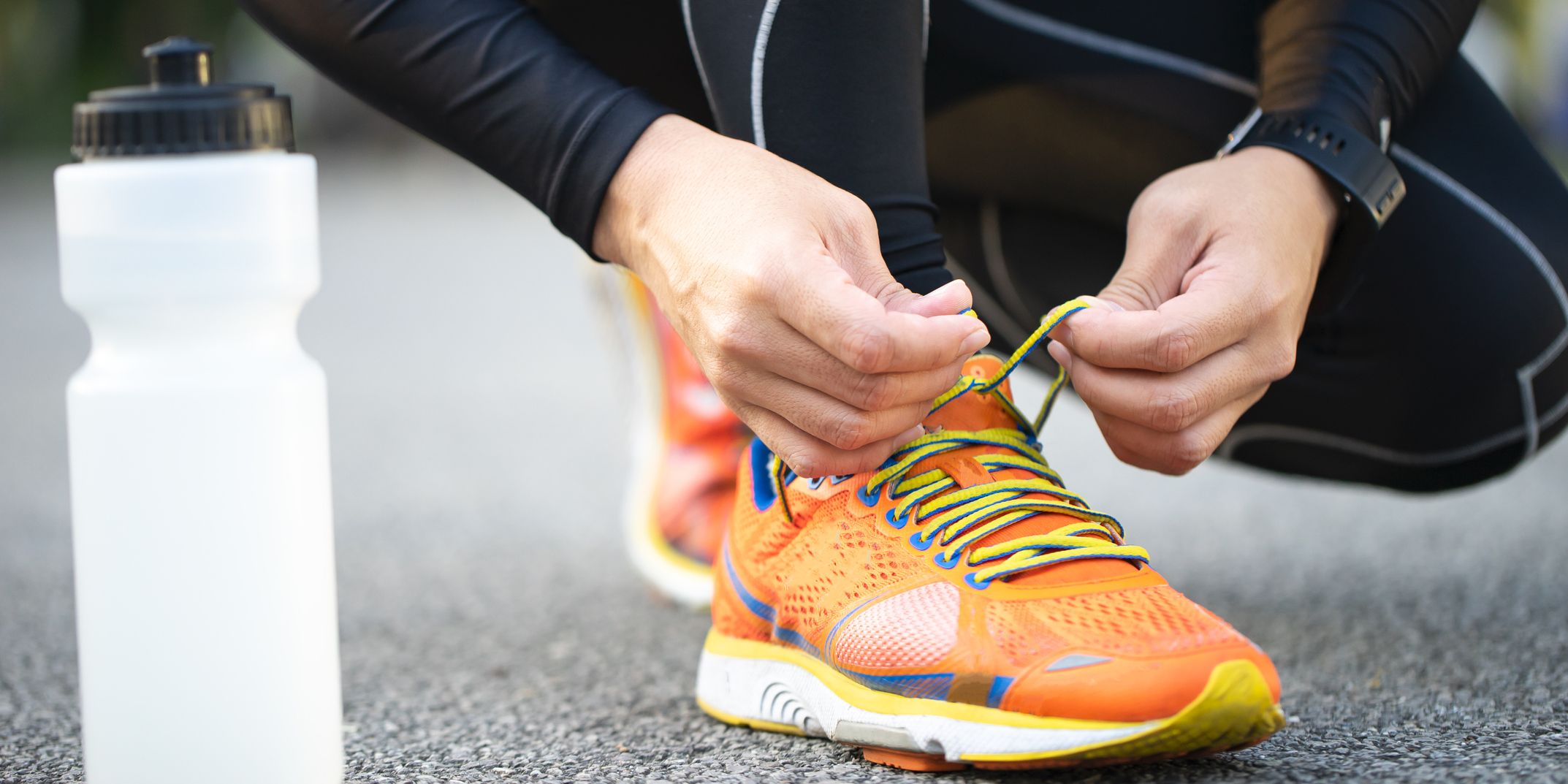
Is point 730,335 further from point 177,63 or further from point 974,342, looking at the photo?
point 177,63

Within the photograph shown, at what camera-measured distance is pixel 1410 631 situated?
47.3 inches

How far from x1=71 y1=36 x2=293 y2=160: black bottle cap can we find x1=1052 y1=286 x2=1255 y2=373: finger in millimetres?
512

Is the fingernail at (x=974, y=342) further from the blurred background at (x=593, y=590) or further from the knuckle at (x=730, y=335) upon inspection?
the blurred background at (x=593, y=590)

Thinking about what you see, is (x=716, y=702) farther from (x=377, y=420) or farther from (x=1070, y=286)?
(x=377, y=420)

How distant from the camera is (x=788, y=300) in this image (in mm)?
756

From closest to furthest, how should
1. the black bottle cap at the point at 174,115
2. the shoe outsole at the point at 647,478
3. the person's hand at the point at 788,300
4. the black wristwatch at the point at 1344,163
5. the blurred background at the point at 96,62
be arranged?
the black bottle cap at the point at 174,115 → the person's hand at the point at 788,300 → the black wristwatch at the point at 1344,163 → the shoe outsole at the point at 647,478 → the blurred background at the point at 96,62

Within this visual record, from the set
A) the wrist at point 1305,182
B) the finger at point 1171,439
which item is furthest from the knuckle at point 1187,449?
the wrist at point 1305,182

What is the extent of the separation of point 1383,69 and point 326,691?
96cm

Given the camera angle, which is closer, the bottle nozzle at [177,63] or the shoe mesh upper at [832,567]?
the bottle nozzle at [177,63]

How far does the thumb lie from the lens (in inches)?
35.2

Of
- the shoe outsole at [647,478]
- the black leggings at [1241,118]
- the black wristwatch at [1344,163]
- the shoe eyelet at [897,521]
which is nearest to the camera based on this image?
the shoe eyelet at [897,521]

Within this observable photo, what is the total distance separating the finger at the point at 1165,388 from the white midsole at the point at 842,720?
23cm

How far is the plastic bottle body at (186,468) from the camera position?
65cm

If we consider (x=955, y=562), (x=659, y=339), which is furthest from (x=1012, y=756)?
(x=659, y=339)
